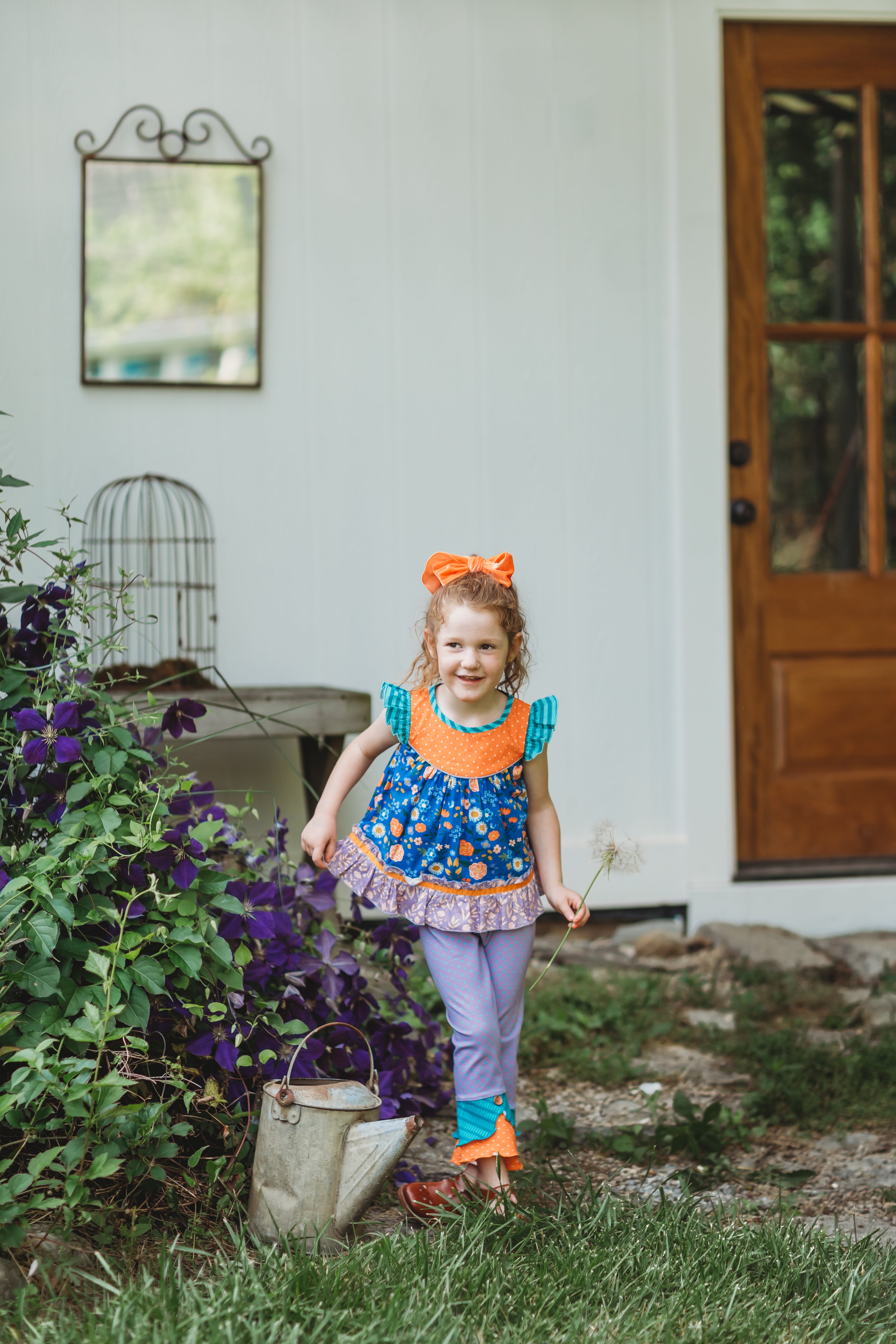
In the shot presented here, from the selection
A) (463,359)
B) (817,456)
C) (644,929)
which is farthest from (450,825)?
(817,456)

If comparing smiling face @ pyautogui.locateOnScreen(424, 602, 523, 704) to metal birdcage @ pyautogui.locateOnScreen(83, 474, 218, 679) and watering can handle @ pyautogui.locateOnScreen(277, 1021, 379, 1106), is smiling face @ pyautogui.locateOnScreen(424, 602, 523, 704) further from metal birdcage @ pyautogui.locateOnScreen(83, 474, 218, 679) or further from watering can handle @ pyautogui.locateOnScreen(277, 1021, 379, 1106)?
metal birdcage @ pyautogui.locateOnScreen(83, 474, 218, 679)

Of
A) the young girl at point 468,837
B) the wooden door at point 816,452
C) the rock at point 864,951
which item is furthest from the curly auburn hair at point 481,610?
the wooden door at point 816,452

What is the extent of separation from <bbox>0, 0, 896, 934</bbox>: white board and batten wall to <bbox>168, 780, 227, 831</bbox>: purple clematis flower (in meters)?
1.19

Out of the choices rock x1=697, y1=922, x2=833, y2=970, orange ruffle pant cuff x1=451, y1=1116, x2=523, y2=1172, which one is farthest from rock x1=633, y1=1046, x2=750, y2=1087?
orange ruffle pant cuff x1=451, y1=1116, x2=523, y2=1172

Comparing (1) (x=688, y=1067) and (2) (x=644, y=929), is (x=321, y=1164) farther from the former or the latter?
(2) (x=644, y=929)

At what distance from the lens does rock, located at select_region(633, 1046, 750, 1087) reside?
244 centimetres

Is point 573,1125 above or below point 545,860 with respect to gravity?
below

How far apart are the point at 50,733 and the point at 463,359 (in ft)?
6.49

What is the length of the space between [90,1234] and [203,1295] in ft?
0.77

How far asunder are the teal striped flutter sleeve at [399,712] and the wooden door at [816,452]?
190cm

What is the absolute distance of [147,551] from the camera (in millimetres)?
3188

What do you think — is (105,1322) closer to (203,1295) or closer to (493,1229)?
(203,1295)

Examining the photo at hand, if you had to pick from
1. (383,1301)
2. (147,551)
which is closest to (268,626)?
(147,551)

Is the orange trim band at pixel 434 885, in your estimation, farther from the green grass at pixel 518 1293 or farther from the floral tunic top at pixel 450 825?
the green grass at pixel 518 1293
